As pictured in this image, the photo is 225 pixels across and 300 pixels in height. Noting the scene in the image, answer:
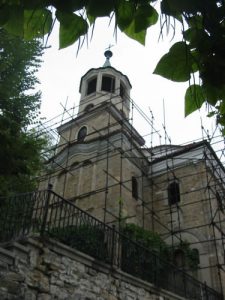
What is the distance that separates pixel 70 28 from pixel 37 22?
0.13 meters

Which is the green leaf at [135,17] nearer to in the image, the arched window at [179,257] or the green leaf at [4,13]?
the green leaf at [4,13]

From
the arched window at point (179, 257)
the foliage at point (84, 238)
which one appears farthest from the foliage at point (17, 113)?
the arched window at point (179, 257)

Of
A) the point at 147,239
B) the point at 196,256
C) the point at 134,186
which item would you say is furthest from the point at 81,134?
the point at 196,256

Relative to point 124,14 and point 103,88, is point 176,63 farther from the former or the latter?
point 103,88

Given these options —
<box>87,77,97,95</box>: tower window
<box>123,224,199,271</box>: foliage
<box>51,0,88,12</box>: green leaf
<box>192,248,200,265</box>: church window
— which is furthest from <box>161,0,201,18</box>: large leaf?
<box>87,77,97,95</box>: tower window

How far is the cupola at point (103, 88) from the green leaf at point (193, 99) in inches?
864

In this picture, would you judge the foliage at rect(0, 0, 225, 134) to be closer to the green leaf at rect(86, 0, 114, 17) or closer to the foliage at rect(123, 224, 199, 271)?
the green leaf at rect(86, 0, 114, 17)

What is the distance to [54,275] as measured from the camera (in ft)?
21.1

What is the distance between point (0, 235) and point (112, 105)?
1501 cm

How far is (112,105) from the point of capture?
69.0 feet

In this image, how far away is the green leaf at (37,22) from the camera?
1.37m

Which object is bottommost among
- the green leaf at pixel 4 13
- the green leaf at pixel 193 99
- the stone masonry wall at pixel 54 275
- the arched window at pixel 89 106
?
the green leaf at pixel 193 99

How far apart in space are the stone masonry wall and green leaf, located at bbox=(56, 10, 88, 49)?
189 inches

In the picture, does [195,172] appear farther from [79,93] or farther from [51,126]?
[79,93]
